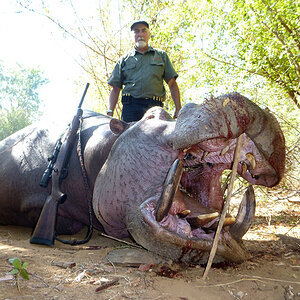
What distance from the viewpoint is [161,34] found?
25.9ft

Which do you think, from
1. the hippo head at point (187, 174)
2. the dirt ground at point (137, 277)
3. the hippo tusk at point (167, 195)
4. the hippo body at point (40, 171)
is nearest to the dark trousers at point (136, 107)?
the hippo body at point (40, 171)

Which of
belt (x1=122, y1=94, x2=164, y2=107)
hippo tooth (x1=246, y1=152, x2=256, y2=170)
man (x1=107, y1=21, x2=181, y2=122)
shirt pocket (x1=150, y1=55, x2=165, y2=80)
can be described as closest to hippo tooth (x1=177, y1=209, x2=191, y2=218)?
hippo tooth (x1=246, y1=152, x2=256, y2=170)

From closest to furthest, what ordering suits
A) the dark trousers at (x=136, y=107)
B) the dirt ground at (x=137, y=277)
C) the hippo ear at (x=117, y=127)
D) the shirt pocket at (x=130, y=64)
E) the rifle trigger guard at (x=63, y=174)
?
the dirt ground at (x=137, y=277) → the hippo ear at (x=117, y=127) → the rifle trigger guard at (x=63, y=174) → the dark trousers at (x=136, y=107) → the shirt pocket at (x=130, y=64)

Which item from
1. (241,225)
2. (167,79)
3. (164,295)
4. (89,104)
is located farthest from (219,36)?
(164,295)

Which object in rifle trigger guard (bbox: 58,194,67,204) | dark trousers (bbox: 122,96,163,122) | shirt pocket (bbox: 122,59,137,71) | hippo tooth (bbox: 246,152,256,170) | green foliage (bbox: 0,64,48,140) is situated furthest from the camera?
green foliage (bbox: 0,64,48,140)

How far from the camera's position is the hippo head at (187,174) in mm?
1921

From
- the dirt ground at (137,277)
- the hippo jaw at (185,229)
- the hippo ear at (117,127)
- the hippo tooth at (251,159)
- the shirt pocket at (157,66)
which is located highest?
the shirt pocket at (157,66)

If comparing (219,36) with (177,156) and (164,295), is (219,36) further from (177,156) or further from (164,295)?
(164,295)

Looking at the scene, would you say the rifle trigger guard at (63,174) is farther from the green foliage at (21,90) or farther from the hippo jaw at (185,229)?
the green foliage at (21,90)

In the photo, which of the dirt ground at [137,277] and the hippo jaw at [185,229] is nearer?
the dirt ground at [137,277]

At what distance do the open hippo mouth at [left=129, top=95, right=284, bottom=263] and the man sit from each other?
97.7 inches

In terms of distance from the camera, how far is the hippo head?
192cm

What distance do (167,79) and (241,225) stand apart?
3.22m

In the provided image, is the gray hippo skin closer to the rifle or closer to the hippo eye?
the hippo eye
